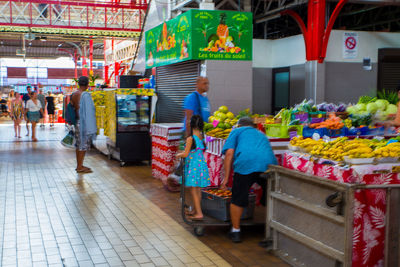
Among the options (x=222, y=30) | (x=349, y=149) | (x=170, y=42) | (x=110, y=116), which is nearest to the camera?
(x=349, y=149)

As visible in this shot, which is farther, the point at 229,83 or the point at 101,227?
the point at 229,83

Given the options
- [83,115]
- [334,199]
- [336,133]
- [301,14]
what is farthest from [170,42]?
[301,14]

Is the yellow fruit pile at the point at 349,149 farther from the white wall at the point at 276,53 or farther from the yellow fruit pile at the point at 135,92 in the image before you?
the white wall at the point at 276,53

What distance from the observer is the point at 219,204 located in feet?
16.6

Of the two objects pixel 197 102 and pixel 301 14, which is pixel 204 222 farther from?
pixel 301 14

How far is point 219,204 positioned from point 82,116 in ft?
13.9

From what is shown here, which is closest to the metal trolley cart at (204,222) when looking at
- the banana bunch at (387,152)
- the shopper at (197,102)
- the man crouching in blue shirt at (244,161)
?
the man crouching in blue shirt at (244,161)

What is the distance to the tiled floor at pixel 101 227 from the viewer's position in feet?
14.0

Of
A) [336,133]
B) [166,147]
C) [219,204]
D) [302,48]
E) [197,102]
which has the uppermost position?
[302,48]

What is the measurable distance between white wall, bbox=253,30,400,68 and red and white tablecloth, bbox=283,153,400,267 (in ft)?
23.7

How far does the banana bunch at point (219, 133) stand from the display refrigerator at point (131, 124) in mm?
3444

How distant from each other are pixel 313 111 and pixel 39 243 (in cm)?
345

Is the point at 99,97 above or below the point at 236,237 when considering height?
above

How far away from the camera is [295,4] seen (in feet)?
37.1
